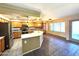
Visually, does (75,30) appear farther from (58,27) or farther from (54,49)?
(54,49)

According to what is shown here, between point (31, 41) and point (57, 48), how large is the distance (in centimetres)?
77

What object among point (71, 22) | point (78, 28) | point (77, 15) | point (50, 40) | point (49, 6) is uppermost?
point (49, 6)

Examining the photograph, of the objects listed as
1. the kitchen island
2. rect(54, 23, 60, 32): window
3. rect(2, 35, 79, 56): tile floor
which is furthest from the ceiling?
rect(2, 35, 79, 56): tile floor

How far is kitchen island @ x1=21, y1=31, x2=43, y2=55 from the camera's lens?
2157 millimetres

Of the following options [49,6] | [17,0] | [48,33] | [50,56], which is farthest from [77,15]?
[17,0]

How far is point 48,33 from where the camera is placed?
7.85 feet

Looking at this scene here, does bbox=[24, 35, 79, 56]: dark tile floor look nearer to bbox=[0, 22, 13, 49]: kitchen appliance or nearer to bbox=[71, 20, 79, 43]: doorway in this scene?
bbox=[71, 20, 79, 43]: doorway

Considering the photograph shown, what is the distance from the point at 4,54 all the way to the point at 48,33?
1.34m

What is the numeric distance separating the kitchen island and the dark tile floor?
12 centimetres

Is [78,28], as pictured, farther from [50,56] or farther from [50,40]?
[50,56]

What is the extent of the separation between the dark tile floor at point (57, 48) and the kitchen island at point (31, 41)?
0.40 feet

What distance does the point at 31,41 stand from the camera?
2391 mm

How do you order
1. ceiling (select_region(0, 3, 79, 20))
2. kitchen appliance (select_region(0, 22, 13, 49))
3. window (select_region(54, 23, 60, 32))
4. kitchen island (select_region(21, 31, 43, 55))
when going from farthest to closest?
kitchen appliance (select_region(0, 22, 13, 49)), window (select_region(54, 23, 60, 32)), kitchen island (select_region(21, 31, 43, 55)), ceiling (select_region(0, 3, 79, 20))

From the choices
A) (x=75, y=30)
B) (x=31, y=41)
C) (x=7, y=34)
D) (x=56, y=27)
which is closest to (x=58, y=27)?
(x=56, y=27)
